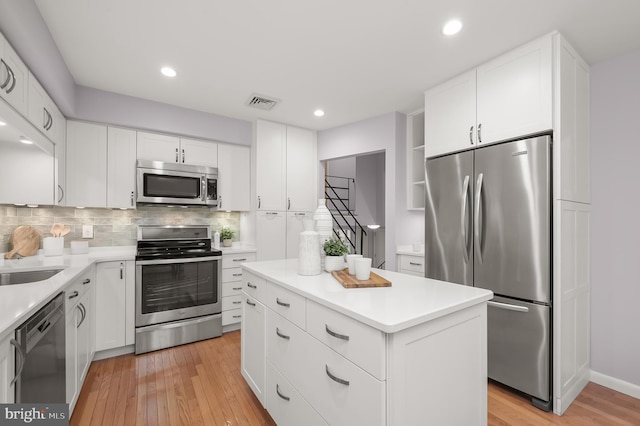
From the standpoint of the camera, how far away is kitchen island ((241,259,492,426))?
1.08 meters

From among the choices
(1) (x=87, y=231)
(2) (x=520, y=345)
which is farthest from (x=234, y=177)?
(2) (x=520, y=345)

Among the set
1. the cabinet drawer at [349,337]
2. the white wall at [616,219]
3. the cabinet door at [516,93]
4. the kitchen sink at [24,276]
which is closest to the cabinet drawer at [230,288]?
the kitchen sink at [24,276]

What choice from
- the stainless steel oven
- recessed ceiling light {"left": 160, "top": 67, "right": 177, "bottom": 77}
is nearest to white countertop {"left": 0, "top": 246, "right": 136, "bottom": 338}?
the stainless steel oven

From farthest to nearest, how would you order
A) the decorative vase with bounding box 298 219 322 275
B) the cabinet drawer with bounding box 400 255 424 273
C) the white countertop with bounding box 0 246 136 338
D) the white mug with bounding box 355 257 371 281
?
the cabinet drawer with bounding box 400 255 424 273, the decorative vase with bounding box 298 219 322 275, the white mug with bounding box 355 257 371 281, the white countertop with bounding box 0 246 136 338

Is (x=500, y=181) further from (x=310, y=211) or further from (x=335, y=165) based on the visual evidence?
(x=335, y=165)

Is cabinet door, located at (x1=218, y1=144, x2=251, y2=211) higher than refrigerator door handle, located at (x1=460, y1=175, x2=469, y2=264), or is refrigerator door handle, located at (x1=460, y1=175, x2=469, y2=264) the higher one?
cabinet door, located at (x1=218, y1=144, x2=251, y2=211)

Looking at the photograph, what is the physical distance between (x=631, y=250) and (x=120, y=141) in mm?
4751

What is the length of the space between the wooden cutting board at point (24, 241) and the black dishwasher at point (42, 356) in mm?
1420

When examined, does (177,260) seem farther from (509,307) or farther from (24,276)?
(509,307)

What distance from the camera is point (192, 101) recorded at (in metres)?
3.32

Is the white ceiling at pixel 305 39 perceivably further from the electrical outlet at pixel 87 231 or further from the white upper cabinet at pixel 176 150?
the electrical outlet at pixel 87 231

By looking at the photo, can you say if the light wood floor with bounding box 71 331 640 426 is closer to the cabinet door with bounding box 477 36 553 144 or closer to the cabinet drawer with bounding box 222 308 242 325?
the cabinet drawer with bounding box 222 308 242 325

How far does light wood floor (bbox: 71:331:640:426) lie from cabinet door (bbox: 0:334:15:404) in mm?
1041

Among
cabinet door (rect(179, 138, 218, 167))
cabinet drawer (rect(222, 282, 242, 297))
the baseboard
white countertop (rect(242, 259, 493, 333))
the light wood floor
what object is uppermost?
cabinet door (rect(179, 138, 218, 167))
